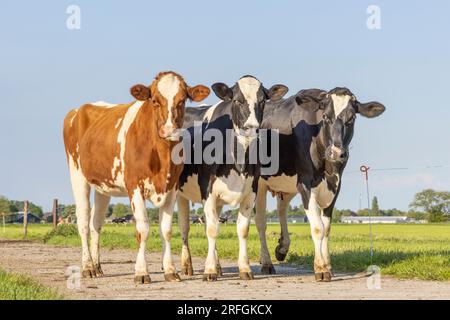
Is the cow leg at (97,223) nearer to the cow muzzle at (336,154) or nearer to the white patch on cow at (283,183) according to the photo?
the white patch on cow at (283,183)

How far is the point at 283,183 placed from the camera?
49.8 ft

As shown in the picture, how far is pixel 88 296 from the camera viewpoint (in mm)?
11281

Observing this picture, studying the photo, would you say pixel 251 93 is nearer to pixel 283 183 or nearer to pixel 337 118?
pixel 337 118

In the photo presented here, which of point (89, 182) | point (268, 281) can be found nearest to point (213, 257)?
point (268, 281)

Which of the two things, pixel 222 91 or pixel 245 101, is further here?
pixel 222 91

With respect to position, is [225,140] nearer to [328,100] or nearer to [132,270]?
[328,100]

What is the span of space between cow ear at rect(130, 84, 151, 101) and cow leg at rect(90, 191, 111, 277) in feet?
10.0

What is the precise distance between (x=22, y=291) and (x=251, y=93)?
16.8ft

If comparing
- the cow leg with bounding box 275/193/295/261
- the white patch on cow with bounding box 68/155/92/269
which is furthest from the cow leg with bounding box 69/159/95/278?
the cow leg with bounding box 275/193/295/261

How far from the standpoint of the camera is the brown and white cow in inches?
521

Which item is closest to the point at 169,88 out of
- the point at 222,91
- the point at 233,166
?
the point at 222,91

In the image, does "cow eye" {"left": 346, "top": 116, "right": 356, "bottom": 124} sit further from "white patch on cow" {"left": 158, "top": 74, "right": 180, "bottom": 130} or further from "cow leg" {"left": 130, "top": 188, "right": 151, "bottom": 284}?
"cow leg" {"left": 130, "top": 188, "right": 151, "bottom": 284}

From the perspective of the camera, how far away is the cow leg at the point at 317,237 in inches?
544

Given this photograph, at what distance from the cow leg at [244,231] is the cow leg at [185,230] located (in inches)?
58.6
